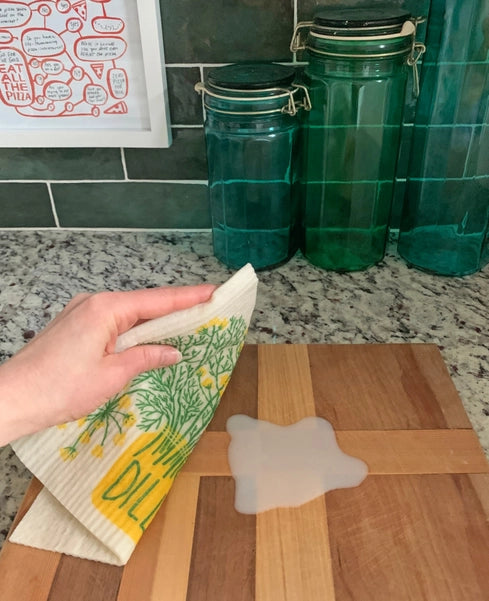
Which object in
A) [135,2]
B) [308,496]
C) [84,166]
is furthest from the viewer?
[84,166]

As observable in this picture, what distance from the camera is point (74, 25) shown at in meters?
0.81

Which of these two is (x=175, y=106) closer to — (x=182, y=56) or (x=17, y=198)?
(x=182, y=56)

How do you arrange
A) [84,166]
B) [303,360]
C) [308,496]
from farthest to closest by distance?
[84,166]
[303,360]
[308,496]

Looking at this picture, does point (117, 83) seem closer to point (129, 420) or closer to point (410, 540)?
point (129, 420)

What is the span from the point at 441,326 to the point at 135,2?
1.89 feet

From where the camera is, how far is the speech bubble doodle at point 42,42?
0.82 m

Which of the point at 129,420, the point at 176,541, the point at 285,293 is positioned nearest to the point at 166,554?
the point at 176,541

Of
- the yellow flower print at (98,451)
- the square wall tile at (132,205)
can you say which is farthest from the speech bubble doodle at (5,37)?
the yellow flower print at (98,451)

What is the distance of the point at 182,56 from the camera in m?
0.83

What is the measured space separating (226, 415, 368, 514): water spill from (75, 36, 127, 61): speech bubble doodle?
0.54 m

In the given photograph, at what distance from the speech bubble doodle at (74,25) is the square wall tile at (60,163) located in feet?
0.55

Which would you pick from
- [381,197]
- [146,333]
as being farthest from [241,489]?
[381,197]

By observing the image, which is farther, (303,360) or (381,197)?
(381,197)

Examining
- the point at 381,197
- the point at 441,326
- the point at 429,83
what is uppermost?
the point at 429,83
